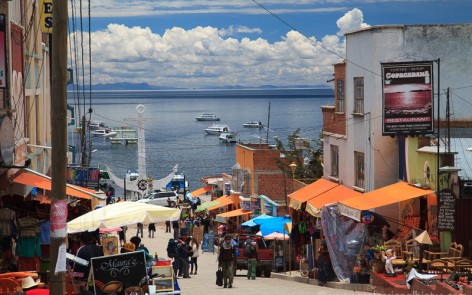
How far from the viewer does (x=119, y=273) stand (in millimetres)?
16172

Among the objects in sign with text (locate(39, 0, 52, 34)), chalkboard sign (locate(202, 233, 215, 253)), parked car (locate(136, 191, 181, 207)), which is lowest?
parked car (locate(136, 191, 181, 207))

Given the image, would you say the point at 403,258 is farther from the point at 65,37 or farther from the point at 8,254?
the point at 65,37

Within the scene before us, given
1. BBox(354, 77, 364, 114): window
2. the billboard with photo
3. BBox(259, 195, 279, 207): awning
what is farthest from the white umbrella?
BBox(259, 195, 279, 207): awning

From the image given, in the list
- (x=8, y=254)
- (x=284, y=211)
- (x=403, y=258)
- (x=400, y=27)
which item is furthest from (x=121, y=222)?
(x=284, y=211)

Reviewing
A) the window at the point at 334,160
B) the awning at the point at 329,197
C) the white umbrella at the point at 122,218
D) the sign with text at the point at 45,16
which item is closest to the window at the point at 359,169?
the awning at the point at 329,197

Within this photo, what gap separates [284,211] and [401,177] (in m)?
16.6

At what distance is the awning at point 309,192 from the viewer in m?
32.7

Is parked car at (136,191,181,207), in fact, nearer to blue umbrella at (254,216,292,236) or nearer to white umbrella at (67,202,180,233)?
blue umbrella at (254,216,292,236)

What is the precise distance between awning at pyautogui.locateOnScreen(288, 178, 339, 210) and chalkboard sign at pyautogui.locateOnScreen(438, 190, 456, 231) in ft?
28.0

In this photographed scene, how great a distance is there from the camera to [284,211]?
147ft

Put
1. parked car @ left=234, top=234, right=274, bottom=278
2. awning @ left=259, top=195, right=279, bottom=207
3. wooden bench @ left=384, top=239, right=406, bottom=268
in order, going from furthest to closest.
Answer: awning @ left=259, top=195, right=279, bottom=207, parked car @ left=234, top=234, right=274, bottom=278, wooden bench @ left=384, top=239, right=406, bottom=268

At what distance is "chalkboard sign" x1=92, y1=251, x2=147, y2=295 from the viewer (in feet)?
52.3

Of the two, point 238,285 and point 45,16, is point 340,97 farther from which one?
point 238,285

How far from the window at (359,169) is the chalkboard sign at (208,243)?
11.8 metres
